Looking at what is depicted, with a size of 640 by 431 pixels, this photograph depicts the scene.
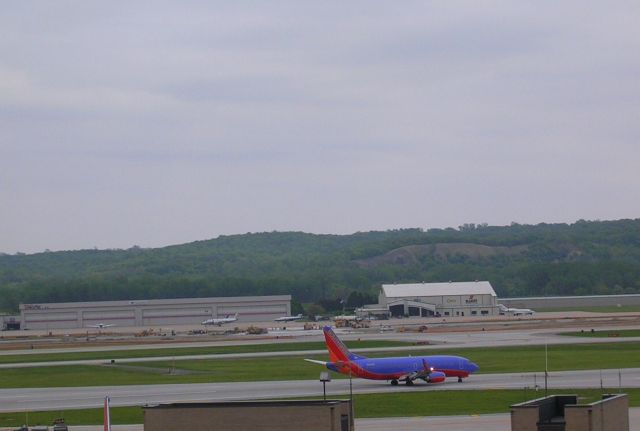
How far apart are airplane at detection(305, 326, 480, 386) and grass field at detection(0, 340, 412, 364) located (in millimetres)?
40843

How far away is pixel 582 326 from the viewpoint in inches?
6073

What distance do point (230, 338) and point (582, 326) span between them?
49276mm

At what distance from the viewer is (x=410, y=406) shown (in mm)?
70125

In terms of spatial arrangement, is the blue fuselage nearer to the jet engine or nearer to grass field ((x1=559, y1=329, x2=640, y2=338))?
the jet engine

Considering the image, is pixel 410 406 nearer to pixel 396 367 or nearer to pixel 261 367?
pixel 396 367

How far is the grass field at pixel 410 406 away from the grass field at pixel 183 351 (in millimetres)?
51404

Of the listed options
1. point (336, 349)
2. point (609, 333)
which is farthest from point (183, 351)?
point (336, 349)

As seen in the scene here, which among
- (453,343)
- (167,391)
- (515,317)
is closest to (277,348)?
(453,343)

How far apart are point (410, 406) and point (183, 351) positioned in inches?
2702

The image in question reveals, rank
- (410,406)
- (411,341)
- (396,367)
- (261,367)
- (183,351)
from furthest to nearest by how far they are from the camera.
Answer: (183,351) < (411,341) < (261,367) < (396,367) < (410,406)

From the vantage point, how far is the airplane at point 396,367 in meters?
84.9

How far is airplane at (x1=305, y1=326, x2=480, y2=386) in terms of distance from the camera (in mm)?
84875

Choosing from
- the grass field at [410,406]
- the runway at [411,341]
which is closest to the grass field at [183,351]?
the runway at [411,341]

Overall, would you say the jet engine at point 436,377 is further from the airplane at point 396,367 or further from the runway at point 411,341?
the runway at point 411,341
